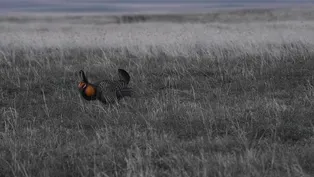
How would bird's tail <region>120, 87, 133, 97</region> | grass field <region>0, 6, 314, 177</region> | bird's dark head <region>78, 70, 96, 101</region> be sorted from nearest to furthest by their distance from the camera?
1. grass field <region>0, 6, 314, 177</region>
2. bird's dark head <region>78, 70, 96, 101</region>
3. bird's tail <region>120, 87, 133, 97</region>

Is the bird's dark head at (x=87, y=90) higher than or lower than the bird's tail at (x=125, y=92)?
higher

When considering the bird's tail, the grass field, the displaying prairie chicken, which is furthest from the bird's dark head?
the bird's tail

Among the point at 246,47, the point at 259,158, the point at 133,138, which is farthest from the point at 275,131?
the point at 246,47

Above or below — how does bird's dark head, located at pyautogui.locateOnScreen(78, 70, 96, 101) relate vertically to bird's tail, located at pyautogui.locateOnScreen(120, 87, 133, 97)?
above

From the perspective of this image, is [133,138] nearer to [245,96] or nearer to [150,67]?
[245,96]

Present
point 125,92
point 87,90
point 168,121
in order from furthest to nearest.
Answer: point 125,92
point 87,90
point 168,121

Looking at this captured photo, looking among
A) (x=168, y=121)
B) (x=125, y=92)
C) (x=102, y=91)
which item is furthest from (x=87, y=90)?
(x=168, y=121)

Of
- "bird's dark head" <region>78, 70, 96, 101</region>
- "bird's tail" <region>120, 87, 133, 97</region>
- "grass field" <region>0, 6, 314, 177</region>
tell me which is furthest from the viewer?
"bird's tail" <region>120, 87, 133, 97</region>

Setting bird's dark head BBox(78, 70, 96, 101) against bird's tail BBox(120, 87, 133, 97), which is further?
bird's tail BBox(120, 87, 133, 97)

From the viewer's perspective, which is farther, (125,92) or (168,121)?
(125,92)

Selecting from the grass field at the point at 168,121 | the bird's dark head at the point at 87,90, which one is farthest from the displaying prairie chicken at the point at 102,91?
the grass field at the point at 168,121

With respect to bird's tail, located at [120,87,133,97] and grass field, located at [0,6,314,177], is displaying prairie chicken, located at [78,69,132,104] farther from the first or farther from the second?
grass field, located at [0,6,314,177]

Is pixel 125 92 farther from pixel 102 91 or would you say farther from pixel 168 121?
pixel 168 121

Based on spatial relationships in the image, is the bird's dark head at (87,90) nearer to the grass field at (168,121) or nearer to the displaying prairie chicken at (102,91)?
the displaying prairie chicken at (102,91)
